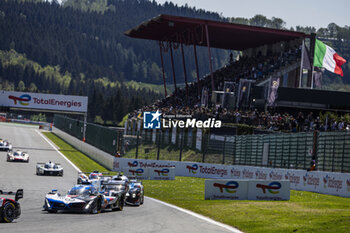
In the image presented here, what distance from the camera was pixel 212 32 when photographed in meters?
69.4

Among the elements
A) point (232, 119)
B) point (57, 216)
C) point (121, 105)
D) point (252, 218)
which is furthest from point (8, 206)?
point (121, 105)

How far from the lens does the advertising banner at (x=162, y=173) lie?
4128 cm

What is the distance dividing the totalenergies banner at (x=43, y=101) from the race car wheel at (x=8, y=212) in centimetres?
7399

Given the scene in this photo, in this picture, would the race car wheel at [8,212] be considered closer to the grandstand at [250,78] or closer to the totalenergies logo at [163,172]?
the totalenergies logo at [163,172]

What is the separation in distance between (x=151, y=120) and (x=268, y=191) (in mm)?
36177

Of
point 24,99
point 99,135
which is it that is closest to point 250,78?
point 99,135

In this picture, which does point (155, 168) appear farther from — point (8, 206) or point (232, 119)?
point (8, 206)

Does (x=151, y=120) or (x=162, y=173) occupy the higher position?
(x=151, y=120)

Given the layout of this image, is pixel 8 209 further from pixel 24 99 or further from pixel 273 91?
pixel 24 99

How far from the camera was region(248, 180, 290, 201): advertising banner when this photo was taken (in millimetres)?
25312

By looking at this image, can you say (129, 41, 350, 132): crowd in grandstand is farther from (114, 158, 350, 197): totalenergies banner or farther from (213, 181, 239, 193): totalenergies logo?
(213, 181, 239, 193): totalenergies logo

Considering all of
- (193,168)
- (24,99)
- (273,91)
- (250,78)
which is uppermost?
(250,78)

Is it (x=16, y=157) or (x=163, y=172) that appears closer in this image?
(x=163, y=172)

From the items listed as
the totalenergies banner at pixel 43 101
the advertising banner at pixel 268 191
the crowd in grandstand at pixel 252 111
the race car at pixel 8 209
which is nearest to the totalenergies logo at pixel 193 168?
the crowd in grandstand at pixel 252 111
